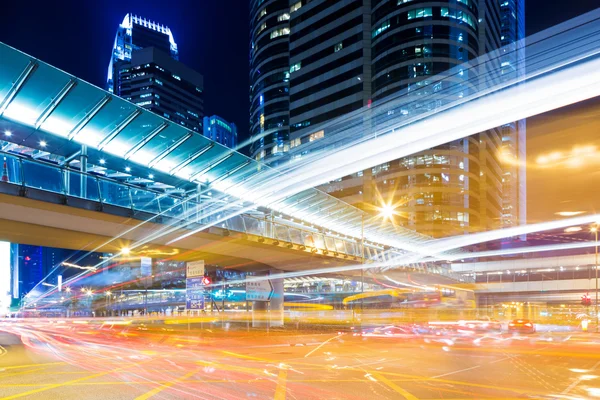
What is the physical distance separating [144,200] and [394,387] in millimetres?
13682

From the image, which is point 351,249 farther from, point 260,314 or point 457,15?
point 457,15

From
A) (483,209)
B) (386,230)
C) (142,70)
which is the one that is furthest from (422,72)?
(142,70)

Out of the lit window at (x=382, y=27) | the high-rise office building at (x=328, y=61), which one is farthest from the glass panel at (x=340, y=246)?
the lit window at (x=382, y=27)

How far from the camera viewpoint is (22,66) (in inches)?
691

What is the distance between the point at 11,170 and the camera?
1652 cm

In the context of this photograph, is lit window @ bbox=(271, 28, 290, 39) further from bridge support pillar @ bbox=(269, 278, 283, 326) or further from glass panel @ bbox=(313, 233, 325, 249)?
glass panel @ bbox=(313, 233, 325, 249)

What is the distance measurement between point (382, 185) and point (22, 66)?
8659 centimetres

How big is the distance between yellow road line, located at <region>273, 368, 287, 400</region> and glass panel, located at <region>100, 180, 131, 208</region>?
9.99 m

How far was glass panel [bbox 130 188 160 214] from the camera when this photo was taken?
20453 millimetres

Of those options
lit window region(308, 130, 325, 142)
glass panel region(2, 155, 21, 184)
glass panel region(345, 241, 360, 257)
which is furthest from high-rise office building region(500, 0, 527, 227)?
glass panel region(2, 155, 21, 184)

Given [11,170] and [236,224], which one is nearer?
[11,170]

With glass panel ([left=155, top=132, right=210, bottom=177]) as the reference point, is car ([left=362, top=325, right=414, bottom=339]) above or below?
below

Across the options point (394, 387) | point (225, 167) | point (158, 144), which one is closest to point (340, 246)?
point (225, 167)

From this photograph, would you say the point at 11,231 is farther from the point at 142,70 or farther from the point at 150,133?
the point at 142,70
